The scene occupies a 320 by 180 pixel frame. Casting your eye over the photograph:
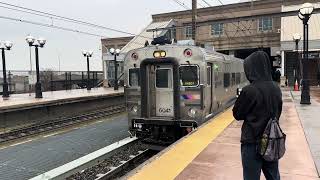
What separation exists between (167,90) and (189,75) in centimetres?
72

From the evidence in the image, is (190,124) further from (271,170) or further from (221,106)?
(271,170)

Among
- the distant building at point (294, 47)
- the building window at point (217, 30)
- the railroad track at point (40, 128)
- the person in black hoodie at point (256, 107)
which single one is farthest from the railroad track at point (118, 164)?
the building window at point (217, 30)

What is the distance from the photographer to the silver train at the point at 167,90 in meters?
10.0

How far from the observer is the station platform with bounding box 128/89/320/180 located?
5824 mm

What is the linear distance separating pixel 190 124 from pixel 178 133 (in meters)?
Result: 0.55

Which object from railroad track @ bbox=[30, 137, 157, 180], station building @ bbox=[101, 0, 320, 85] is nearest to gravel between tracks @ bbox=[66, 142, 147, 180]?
railroad track @ bbox=[30, 137, 157, 180]

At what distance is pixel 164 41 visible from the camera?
10.6 meters

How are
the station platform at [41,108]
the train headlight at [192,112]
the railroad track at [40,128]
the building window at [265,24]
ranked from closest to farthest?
the train headlight at [192,112], the railroad track at [40,128], the station platform at [41,108], the building window at [265,24]

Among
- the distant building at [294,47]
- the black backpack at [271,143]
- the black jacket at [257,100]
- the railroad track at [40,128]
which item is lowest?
the railroad track at [40,128]

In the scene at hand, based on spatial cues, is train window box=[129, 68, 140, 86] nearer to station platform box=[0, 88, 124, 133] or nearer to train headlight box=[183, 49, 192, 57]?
train headlight box=[183, 49, 192, 57]

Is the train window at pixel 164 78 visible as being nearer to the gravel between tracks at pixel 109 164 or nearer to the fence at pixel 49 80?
the gravel between tracks at pixel 109 164

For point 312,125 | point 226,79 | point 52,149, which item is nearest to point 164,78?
point 52,149

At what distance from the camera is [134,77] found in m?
10.8

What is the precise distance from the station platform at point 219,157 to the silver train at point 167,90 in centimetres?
67
